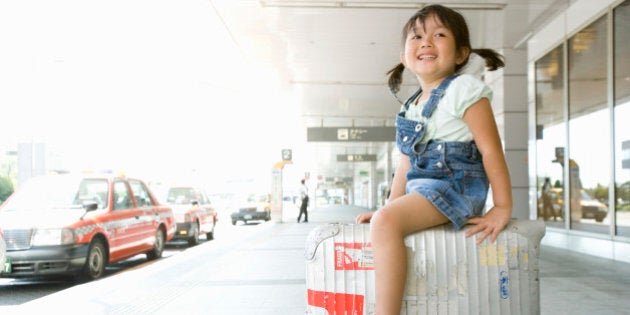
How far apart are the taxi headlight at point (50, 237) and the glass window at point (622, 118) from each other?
7956 millimetres

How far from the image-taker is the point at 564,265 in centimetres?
726

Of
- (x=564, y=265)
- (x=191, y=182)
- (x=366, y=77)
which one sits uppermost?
(x=366, y=77)

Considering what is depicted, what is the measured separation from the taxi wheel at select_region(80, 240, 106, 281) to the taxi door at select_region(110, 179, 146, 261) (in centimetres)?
25

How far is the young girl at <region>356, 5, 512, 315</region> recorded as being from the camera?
183cm

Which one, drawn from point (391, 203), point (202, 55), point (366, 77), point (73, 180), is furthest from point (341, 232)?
point (366, 77)

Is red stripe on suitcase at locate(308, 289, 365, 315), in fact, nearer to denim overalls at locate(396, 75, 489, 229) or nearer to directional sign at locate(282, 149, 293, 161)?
denim overalls at locate(396, 75, 489, 229)

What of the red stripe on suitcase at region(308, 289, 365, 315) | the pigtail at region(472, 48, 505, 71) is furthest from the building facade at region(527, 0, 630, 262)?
the red stripe on suitcase at region(308, 289, 365, 315)

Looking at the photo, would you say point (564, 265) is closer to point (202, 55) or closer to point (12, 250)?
point (12, 250)

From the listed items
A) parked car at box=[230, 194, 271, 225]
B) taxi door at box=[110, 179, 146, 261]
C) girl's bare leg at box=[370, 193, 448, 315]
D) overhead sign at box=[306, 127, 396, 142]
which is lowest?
parked car at box=[230, 194, 271, 225]

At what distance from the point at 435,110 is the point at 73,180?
7.34m

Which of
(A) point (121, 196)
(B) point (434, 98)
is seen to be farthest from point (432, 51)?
(A) point (121, 196)

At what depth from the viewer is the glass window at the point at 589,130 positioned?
8.74 m

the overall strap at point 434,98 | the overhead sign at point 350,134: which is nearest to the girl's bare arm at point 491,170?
the overall strap at point 434,98

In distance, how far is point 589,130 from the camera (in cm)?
923
